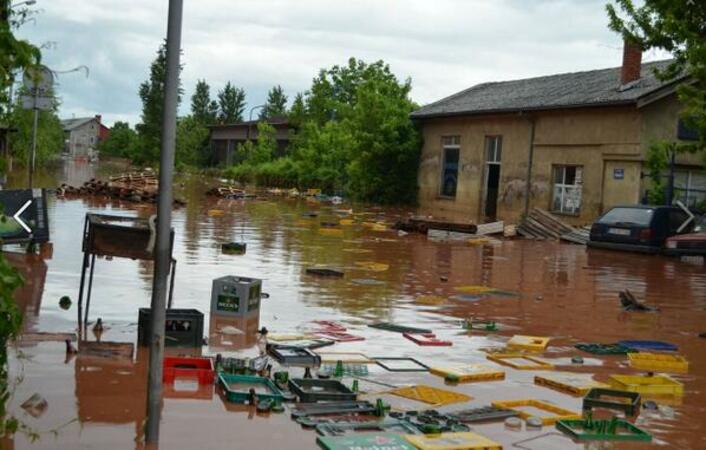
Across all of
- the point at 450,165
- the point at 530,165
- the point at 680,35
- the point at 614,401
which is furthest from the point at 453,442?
the point at 450,165

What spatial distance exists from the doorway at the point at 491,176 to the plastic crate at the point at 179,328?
1180 inches

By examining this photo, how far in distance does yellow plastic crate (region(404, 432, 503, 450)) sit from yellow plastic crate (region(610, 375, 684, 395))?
2.42 m

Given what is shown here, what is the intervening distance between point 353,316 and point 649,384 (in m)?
4.15

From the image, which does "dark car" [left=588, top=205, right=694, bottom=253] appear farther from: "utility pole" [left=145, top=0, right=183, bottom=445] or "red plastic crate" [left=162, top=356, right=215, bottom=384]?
"utility pole" [left=145, top=0, right=183, bottom=445]

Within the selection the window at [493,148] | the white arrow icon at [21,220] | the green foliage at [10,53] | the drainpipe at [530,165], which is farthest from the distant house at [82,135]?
the green foliage at [10,53]

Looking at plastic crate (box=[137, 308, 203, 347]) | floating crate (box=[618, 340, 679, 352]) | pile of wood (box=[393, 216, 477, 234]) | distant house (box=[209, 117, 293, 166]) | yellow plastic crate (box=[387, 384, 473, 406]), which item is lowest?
yellow plastic crate (box=[387, 384, 473, 406])

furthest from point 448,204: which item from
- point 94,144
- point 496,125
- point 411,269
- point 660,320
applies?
point 94,144

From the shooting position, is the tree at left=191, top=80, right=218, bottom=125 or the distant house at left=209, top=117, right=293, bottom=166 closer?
the distant house at left=209, top=117, right=293, bottom=166

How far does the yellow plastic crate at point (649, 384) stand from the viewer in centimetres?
813

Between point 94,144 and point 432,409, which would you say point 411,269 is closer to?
Answer: point 432,409

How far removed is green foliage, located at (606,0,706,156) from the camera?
16938 millimetres

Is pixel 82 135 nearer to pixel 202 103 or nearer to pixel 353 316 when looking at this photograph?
pixel 202 103

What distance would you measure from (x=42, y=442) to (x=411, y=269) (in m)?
12.2

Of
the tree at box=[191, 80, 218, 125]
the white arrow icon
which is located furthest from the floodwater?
the tree at box=[191, 80, 218, 125]
